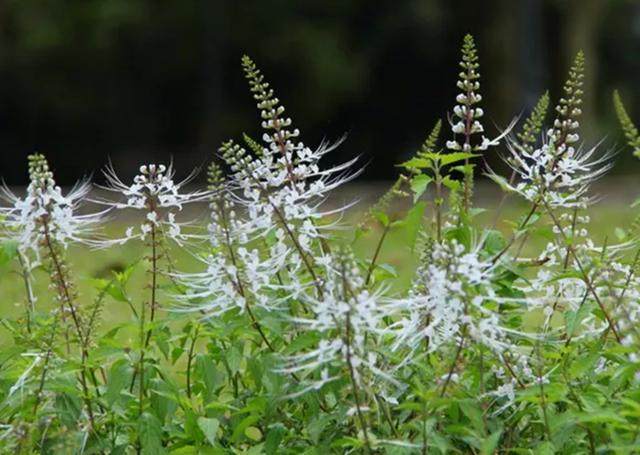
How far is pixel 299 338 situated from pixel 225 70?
20.8 meters

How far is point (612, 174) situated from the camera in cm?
2412

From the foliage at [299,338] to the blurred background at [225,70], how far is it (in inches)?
730

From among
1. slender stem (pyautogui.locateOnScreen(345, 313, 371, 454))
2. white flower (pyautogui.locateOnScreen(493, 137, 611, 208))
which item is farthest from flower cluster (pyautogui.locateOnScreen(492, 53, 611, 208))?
slender stem (pyautogui.locateOnScreen(345, 313, 371, 454))

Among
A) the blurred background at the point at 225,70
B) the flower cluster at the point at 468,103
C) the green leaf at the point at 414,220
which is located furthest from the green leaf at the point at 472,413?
the blurred background at the point at 225,70

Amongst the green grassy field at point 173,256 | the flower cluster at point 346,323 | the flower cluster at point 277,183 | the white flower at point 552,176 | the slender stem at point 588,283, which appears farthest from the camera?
the green grassy field at point 173,256

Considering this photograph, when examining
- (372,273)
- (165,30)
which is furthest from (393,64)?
(372,273)

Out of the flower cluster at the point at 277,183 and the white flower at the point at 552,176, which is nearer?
the flower cluster at the point at 277,183

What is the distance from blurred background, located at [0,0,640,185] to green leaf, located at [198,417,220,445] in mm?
18917

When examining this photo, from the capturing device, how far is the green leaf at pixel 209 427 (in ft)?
9.25

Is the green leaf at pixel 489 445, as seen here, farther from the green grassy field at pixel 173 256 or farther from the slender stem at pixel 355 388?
the green grassy field at pixel 173 256

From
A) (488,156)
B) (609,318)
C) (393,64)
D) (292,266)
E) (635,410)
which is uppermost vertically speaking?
(393,64)

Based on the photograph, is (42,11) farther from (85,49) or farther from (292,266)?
(292,266)

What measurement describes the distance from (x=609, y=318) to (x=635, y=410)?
301 mm

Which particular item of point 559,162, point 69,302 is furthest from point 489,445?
point 69,302
